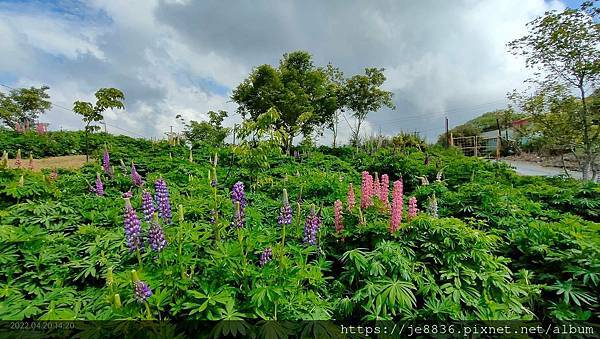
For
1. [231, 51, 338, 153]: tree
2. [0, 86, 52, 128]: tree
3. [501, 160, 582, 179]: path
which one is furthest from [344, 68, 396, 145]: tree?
[0, 86, 52, 128]: tree

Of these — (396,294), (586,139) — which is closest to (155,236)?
(396,294)

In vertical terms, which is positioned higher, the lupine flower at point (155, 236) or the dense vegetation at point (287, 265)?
the lupine flower at point (155, 236)

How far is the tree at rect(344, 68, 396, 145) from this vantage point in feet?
69.1

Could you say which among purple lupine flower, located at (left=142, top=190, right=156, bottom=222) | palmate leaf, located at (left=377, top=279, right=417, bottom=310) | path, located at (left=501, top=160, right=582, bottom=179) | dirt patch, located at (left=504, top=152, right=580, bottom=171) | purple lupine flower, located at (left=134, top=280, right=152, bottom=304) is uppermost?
dirt patch, located at (left=504, top=152, right=580, bottom=171)

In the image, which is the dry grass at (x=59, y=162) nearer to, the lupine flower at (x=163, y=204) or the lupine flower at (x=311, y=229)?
the lupine flower at (x=163, y=204)

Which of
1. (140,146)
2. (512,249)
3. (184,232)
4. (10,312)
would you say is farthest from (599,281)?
(140,146)

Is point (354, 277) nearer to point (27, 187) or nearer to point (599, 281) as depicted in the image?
point (599, 281)

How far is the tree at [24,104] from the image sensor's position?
23.0 meters

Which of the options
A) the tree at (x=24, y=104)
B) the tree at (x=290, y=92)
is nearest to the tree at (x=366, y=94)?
the tree at (x=290, y=92)

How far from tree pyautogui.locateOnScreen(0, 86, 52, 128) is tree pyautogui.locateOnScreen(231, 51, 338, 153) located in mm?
16562

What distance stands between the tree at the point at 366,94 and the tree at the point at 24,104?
23.0 m

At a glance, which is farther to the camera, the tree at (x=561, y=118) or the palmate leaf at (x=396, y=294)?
the tree at (x=561, y=118)

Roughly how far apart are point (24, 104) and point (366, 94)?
1048 inches

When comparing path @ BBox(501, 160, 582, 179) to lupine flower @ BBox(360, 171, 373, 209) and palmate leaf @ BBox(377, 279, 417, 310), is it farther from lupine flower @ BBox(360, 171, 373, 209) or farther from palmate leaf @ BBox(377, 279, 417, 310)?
palmate leaf @ BBox(377, 279, 417, 310)
